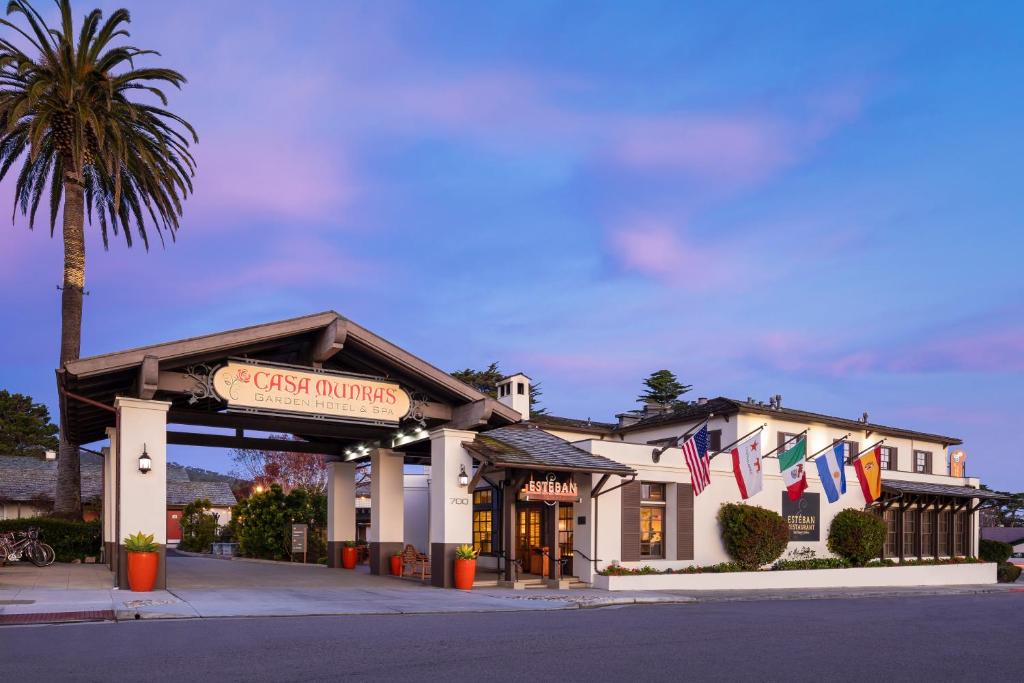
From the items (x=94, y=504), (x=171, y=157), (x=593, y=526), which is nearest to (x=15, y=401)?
(x=94, y=504)

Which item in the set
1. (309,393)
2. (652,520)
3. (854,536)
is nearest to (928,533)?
(854,536)

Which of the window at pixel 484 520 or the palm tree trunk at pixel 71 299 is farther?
the palm tree trunk at pixel 71 299

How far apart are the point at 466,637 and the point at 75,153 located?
71.4 ft

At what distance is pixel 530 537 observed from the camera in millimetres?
26000

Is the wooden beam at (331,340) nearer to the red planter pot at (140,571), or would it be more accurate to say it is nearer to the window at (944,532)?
the red planter pot at (140,571)

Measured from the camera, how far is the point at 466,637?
12492 millimetres

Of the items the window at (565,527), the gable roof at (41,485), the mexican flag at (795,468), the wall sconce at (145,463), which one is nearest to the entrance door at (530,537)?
the window at (565,527)

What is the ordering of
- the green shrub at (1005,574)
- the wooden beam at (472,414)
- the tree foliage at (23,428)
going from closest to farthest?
the wooden beam at (472,414), the green shrub at (1005,574), the tree foliage at (23,428)

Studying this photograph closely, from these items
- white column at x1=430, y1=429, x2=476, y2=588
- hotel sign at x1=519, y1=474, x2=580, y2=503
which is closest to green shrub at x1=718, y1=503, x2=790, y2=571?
hotel sign at x1=519, y1=474, x2=580, y2=503

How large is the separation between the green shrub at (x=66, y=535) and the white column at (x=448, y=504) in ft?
43.7

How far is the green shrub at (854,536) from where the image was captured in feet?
104

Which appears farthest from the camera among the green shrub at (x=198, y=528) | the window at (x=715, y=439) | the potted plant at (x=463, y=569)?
the green shrub at (x=198, y=528)

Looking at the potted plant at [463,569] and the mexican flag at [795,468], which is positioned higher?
the mexican flag at [795,468]

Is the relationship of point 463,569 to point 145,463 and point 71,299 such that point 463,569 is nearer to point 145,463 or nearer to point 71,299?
point 145,463
